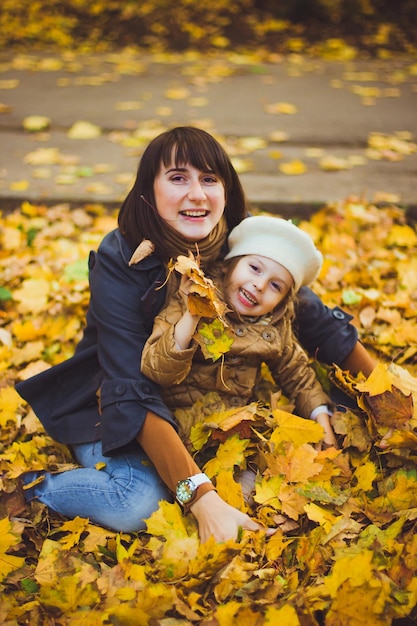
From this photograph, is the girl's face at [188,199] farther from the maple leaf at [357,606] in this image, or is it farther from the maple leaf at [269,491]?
the maple leaf at [357,606]

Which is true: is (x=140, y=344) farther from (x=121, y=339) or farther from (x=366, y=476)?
(x=366, y=476)

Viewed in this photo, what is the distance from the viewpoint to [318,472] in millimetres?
1856

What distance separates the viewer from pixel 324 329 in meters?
2.25

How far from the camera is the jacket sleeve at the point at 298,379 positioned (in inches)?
83.2

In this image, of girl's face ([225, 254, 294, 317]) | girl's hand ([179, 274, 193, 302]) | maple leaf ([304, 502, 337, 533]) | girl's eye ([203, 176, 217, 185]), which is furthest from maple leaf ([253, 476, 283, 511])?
girl's eye ([203, 176, 217, 185])

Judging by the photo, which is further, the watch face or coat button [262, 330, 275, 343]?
coat button [262, 330, 275, 343]

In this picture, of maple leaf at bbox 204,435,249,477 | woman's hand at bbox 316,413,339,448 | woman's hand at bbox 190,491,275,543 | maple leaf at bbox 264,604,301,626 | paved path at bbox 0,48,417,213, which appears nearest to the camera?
maple leaf at bbox 264,604,301,626

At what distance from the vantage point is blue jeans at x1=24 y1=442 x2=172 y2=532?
186 cm

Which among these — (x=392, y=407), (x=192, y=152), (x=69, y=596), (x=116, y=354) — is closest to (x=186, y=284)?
(x=116, y=354)

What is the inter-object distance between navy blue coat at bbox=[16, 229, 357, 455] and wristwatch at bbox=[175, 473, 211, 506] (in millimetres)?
204

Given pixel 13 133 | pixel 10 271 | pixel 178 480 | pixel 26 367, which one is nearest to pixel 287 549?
pixel 178 480

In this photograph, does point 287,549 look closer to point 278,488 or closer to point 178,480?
point 278,488

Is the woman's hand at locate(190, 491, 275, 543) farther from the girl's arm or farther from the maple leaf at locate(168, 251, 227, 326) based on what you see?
the maple leaf at locate(168, 251, 227, 326)

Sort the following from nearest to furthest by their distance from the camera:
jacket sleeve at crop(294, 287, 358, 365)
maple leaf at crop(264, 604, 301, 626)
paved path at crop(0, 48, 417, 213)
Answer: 1. maple leaf at crop(264, 604, 301, 626)
2. jacket sleeve at crop(294, 287, 358, 365)
3. paved path at crop(0, 48, 417, 213)
